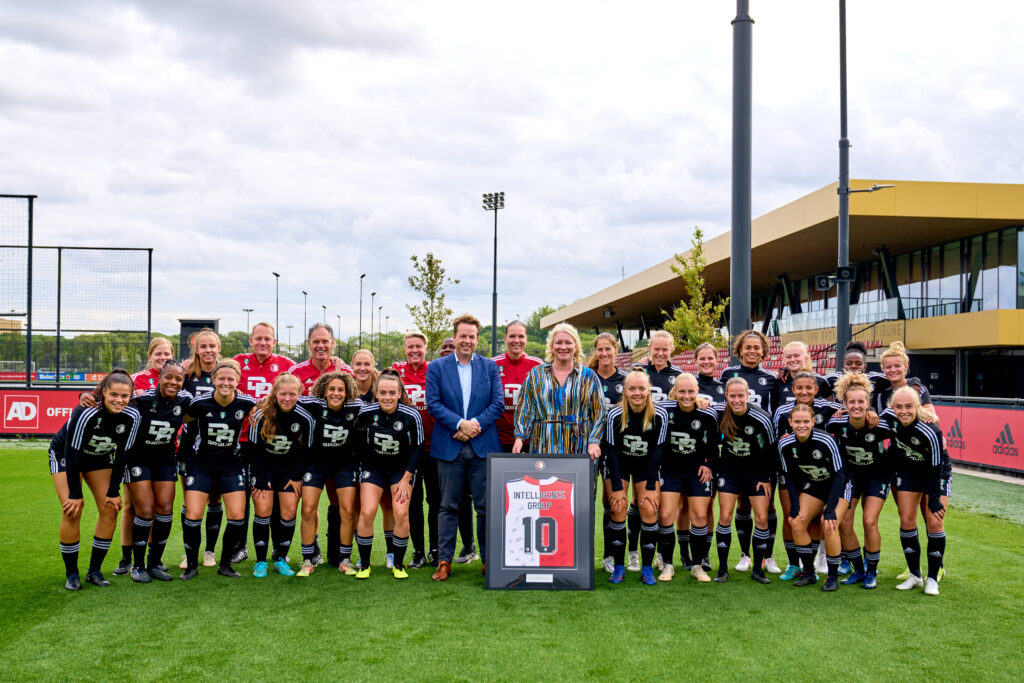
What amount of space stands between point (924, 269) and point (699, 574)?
22887mm

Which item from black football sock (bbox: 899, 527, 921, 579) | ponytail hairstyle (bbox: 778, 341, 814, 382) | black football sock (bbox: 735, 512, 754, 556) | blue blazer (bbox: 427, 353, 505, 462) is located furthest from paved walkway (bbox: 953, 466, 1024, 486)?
blue blazer (bbox: 427, 353, 505, 462)

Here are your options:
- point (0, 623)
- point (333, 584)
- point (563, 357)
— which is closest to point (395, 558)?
point (333, 584)

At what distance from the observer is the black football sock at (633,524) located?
6546 millimetres

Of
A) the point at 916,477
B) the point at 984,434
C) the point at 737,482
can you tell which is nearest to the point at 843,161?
the point at 984,434

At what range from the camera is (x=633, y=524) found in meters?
6.61

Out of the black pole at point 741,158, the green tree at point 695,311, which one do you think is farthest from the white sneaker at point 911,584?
the green tree at point 695,311

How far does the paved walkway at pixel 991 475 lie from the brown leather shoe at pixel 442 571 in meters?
9.82

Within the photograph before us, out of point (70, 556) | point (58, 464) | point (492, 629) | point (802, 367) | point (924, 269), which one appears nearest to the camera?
point (492, 629)

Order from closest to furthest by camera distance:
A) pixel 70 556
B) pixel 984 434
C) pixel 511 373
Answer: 1. pixel 70 556
2. pixel 511 373
3. pixel 984 434

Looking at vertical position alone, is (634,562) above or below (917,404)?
below

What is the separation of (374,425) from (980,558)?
18.1 ft

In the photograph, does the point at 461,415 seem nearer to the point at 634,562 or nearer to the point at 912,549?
the point at 634,562

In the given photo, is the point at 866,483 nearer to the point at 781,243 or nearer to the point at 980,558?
the point at 980,558

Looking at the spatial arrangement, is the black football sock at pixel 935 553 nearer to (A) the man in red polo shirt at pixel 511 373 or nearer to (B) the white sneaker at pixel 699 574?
(B) the white sneaker at pixel 699 574
